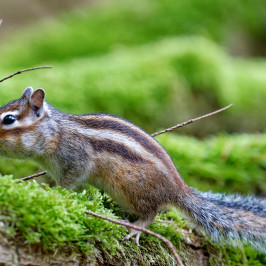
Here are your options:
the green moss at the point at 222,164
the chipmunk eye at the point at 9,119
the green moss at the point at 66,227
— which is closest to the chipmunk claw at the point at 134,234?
the green moss at the point at 66,227

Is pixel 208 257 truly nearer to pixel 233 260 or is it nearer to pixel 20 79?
pixel 233 260

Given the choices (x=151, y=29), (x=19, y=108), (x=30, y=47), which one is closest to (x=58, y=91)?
(x=19, y=108)

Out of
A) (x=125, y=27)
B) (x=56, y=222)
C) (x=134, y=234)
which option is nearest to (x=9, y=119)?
(x=56, y=222)

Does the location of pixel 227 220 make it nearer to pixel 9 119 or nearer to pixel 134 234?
pixel 134 234

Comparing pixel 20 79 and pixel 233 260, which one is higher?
pixel 20 79

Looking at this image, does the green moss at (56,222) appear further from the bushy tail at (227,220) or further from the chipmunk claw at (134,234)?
the bushy tail at (227,220)

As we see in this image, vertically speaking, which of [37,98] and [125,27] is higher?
[37,98]
